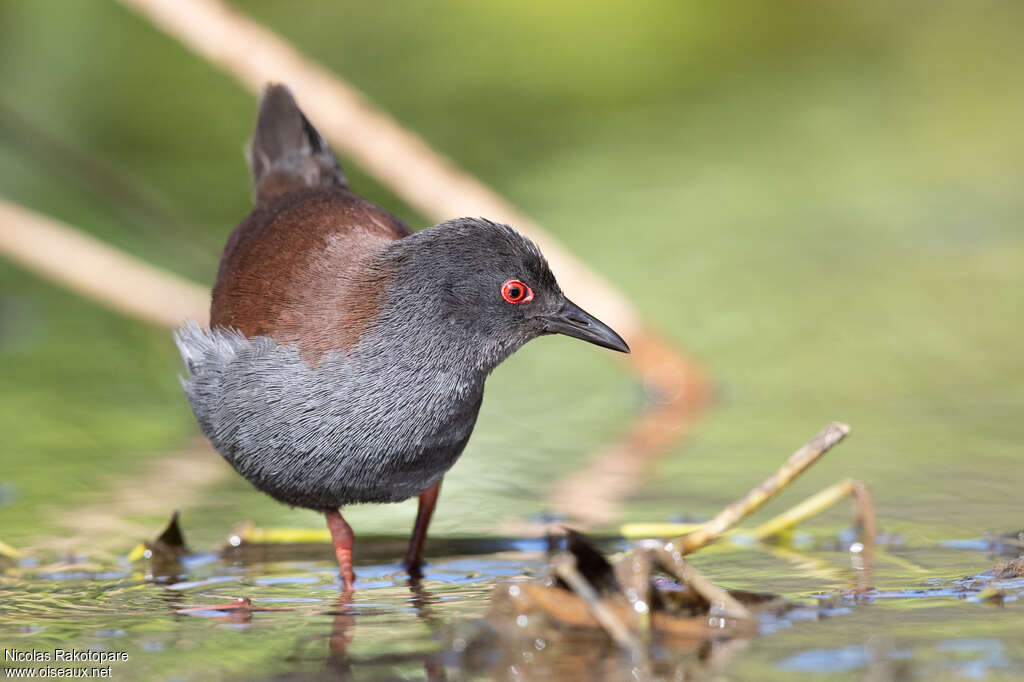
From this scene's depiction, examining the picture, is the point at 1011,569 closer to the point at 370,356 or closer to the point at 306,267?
the point at 370,356

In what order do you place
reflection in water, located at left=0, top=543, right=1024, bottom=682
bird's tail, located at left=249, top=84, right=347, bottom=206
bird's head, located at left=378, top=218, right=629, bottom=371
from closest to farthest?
reflection in water, located at left=0, top=543, right=1024, bottom=682
bird's head, located at left=378, top=218, right=629, bottom=371
bird's tail, located at left=249, top=84, right=347, bottom=206

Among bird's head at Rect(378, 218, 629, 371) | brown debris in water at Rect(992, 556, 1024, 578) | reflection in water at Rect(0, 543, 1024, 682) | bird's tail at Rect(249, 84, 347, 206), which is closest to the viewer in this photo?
reflection in water at Rect(0, 543, 1024, 682)

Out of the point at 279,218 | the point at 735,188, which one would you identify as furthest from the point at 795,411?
the point at 735,188

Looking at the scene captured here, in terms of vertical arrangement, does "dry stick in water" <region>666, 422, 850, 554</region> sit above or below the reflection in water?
above

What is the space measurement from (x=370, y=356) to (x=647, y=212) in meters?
5.89

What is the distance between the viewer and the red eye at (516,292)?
15.0ft

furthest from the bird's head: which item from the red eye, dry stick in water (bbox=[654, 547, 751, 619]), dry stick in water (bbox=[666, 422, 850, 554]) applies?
dry stick in water (bbox=[654, 547, 751, 619])

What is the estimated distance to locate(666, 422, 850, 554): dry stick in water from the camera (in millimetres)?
3881

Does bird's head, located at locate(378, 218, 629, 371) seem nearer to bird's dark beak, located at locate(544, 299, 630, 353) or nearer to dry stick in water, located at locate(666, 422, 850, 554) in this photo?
bird's dark beak, located at locate(544, 299, 630, 353)

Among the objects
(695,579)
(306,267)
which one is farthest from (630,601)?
(306,267)

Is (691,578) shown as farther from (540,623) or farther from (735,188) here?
(735,188)

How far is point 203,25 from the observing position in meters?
7.24

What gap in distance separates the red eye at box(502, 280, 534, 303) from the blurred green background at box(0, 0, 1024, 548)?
0.93 m

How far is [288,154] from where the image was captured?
18.9ft
